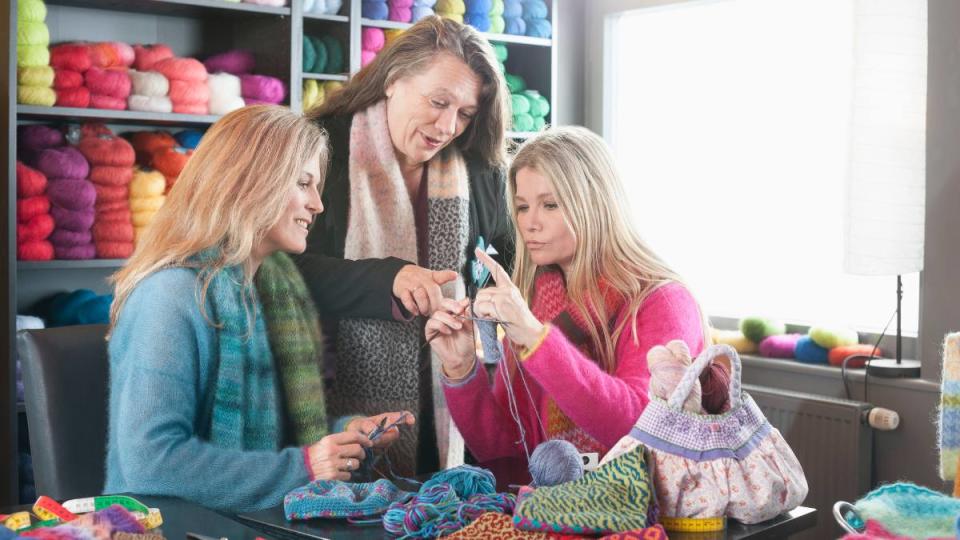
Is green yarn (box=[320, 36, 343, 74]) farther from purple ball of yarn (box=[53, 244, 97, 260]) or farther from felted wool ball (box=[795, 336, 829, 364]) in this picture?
felted wool ball (box=[795, 336, 829, 364])

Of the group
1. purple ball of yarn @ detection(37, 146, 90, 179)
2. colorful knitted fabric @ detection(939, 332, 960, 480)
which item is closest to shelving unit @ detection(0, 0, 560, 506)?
purple ball of yarn @ detection(37, 146, 90, 179)

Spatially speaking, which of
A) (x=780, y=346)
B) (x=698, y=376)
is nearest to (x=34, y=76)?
(x=698, y=376)

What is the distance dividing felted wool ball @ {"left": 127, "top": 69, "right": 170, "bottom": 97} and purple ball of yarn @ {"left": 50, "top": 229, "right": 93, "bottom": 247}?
1.39 ft

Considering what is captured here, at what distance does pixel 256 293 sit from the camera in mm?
1809

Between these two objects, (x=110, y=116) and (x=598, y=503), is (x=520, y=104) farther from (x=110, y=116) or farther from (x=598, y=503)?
(x=598, y=503)

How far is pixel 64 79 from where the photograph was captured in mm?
2924

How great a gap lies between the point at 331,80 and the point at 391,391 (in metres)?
1.54

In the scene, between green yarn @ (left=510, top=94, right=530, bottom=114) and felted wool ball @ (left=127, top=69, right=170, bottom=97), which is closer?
felted wool ball @ (left=127, top=69, right=170, bottom=97)

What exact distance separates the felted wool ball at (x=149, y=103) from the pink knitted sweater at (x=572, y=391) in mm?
1529

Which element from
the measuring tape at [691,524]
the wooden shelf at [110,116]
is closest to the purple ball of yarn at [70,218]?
the wooden shelf at [110,116]

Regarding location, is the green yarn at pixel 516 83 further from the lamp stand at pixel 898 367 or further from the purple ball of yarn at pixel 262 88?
the lamp stand at pixel 898 367

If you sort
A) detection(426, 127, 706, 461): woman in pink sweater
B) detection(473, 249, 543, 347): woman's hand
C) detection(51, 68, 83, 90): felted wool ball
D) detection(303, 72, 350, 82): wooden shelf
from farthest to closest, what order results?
detection(303, 72, 350, 82): wooden shelf < detection(51, 68, 83, 90): felted wool ball < detection(426, 127, 706, 461): woman in pink sweater < detection(473, 249, 543, 347): woman's hand

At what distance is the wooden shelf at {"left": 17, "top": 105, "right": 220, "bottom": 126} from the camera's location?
2875 millimetres

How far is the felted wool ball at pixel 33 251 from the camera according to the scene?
2.90 metres
